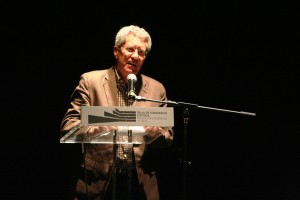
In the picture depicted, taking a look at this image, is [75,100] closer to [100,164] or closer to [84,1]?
[100,164]

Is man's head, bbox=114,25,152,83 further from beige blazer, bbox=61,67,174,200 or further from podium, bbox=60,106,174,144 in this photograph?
podium, bbox=60,106,174,144

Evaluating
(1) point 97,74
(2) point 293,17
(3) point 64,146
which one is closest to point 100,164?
(1) point 97,74

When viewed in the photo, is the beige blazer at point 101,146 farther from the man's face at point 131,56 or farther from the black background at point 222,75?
the black background at point 222,75

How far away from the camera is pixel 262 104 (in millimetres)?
3943

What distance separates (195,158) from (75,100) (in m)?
1.77

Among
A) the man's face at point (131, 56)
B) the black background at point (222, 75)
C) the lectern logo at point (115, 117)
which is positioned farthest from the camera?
the black background at point (222, 75)

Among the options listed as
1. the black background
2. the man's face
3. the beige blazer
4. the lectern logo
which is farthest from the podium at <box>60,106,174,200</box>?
the black background

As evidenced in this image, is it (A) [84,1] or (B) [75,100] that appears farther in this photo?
(A) [84,1]

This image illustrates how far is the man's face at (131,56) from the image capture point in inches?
108

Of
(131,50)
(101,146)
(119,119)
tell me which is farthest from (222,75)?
(119,119)

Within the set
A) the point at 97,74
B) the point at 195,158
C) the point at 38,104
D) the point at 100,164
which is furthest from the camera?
the point at 195,158

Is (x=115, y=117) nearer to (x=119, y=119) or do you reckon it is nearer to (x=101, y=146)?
(x=119, y=119)

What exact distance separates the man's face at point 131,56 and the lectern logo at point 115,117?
3.20 feet

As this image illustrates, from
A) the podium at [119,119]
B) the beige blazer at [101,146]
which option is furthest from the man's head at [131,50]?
the podium at [119,119]
